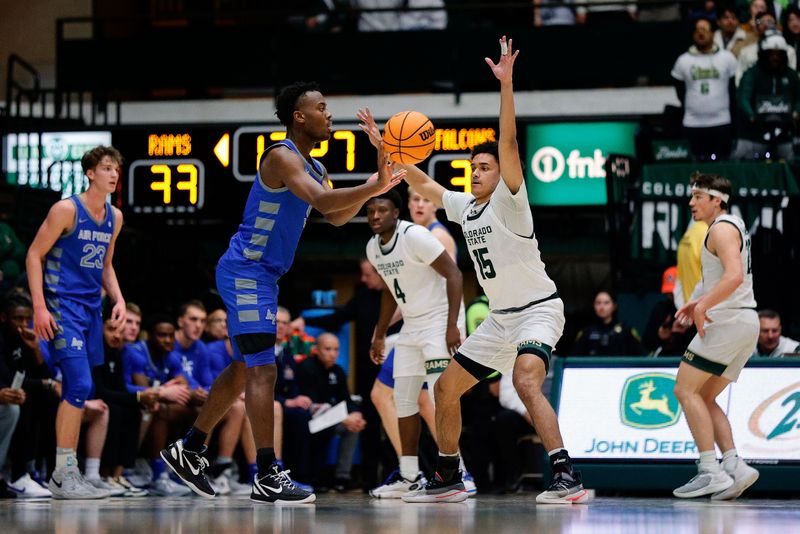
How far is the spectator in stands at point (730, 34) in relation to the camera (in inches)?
612

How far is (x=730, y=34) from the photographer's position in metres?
15.6

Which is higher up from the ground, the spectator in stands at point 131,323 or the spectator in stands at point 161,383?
the spectator in stands at point 131,323

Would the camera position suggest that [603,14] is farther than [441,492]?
Yes

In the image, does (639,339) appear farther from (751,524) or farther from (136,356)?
(751,524)

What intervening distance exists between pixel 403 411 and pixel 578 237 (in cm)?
785

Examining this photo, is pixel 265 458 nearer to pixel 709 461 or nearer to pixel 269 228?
pixel 269 228

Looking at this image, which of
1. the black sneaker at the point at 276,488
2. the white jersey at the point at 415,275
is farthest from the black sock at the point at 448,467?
the white jersey at the point at 415,275

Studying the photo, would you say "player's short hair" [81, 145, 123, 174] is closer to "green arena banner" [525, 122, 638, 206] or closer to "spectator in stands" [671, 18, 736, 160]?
"green arena banner" [525, 122, 638, 206]

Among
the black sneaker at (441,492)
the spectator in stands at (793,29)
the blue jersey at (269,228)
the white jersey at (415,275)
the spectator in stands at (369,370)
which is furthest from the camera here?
the spectator in stands at (793,29)

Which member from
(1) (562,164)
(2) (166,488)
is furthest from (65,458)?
(1) (562,164)

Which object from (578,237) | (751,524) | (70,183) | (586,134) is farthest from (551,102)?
(751,524)

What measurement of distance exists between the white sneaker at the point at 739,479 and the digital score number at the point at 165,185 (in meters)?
7.04

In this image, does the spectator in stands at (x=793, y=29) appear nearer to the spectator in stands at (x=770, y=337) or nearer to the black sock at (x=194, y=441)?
the spectator in stands at (x=770, y=337)

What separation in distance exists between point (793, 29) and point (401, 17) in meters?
5.17
